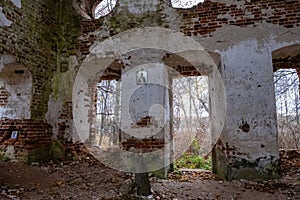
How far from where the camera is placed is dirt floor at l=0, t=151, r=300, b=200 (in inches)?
125

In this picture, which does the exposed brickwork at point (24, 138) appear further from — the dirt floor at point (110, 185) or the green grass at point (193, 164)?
the green grass at point (193, 164)

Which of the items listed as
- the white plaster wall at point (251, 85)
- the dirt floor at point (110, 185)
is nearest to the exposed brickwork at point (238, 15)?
the white plaster wall at point (251, 85)

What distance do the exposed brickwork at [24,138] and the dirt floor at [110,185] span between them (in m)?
0.27

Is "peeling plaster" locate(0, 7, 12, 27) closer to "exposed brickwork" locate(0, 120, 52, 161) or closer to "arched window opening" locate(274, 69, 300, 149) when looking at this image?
"exposed brickwork" locate(0, 120, 52, 161)

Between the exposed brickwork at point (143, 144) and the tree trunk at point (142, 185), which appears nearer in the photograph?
the tree trunk at point (142, 185)

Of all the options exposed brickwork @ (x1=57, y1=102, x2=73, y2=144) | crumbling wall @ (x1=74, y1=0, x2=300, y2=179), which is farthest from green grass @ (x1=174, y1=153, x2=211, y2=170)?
exposed brickwork @ (x1=57, y1=102, x2=73, y2=144)

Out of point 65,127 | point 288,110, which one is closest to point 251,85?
point 65,127

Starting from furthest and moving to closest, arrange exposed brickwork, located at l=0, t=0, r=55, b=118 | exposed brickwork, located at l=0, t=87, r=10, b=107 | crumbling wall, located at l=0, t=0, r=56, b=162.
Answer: exposed brickwork, located at l=0, t=87, r=10, b=107, crumbling wall, located at l=0, t=0, r=56, b=162, exposed brickwork, located at l=0, t=0, r=55, b=118

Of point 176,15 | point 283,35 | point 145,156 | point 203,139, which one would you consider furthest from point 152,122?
point 203,139

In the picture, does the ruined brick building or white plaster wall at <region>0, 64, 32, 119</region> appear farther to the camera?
white plaster wall at <region>0, 64, 32, 119</region>

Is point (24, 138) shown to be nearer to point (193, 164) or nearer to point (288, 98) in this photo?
point (193, 164)

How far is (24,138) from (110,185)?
221cm

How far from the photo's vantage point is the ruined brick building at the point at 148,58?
13.7ft

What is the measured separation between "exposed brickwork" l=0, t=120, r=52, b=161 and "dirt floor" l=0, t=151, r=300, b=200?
267mm
